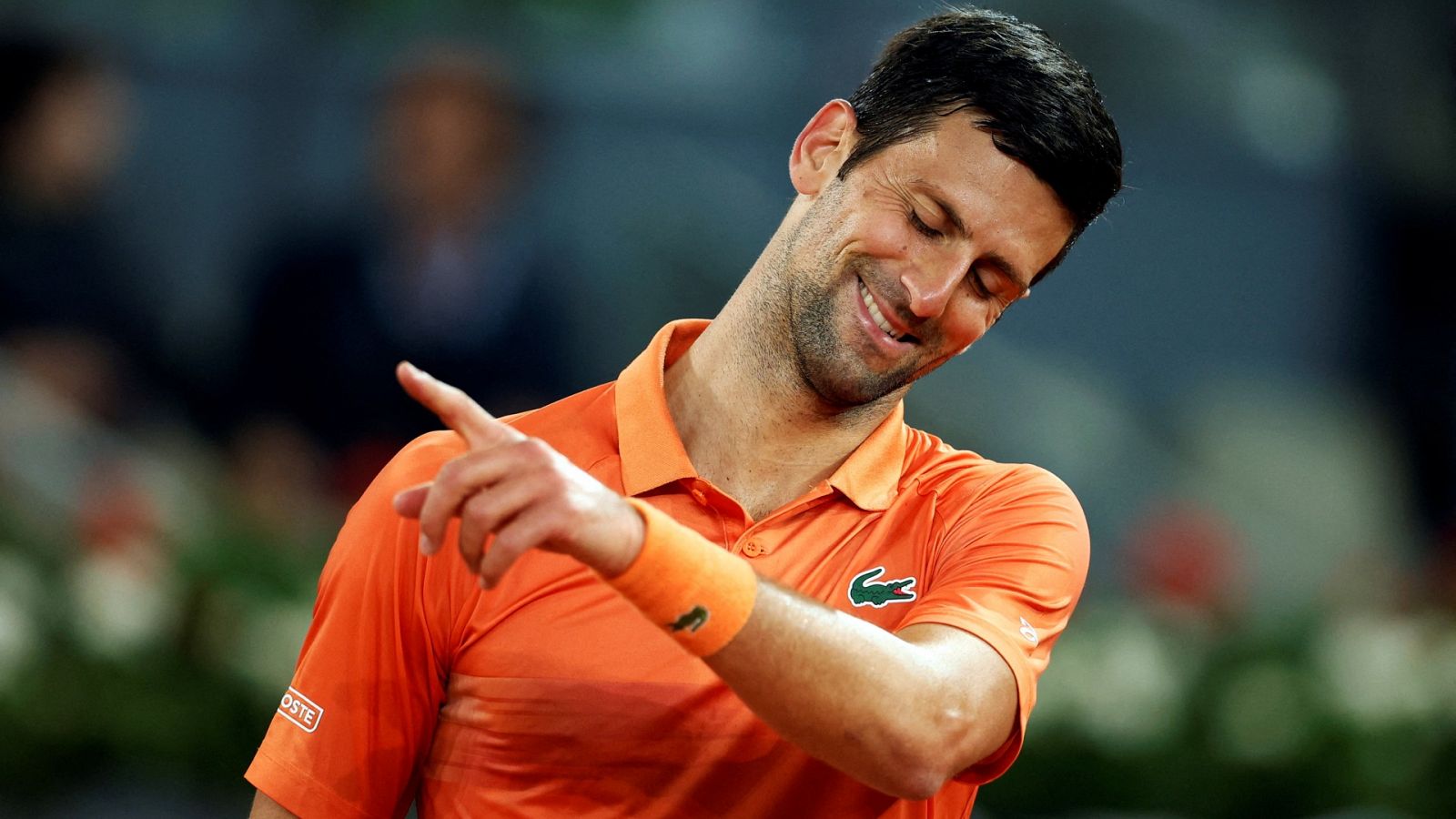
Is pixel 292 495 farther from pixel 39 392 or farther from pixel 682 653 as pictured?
pixel 682 653

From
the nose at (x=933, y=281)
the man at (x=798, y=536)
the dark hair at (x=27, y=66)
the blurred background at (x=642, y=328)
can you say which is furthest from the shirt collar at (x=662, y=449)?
the dark hair at (x=27, y=66)

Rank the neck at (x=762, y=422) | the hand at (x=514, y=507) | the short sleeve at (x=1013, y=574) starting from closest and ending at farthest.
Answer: the hand at (x=514, y=507), the short sleeve at (x=1013, y=574), the neck at (x=762, y=422)

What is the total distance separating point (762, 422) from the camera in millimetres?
2453

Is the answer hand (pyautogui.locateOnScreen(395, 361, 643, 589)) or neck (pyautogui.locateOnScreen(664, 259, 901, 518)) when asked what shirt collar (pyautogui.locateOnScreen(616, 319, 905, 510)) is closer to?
neck (pyautogui.locateOnScreen(664, 259, 901, 518))

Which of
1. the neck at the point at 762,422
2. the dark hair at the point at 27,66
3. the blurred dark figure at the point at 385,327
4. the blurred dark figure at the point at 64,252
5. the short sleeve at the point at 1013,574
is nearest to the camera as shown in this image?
the short sleeve at the point at 1013,574

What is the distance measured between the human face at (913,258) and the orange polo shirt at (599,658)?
0.19 meters

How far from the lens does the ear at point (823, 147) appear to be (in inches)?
99.7

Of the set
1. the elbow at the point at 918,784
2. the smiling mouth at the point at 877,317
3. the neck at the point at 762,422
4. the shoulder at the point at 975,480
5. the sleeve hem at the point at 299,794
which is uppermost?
the smiling mouth at the point at 877,317

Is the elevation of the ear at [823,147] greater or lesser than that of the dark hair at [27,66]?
greater

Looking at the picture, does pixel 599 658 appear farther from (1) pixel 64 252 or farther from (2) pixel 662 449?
(1) pixel 64 252

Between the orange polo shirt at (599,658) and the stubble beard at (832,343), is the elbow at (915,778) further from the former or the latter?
the stubble beard at (832,343)

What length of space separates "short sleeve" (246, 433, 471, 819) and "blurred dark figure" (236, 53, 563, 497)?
353cm

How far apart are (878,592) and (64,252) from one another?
15.3 ft

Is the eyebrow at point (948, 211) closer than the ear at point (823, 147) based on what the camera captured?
Yes
